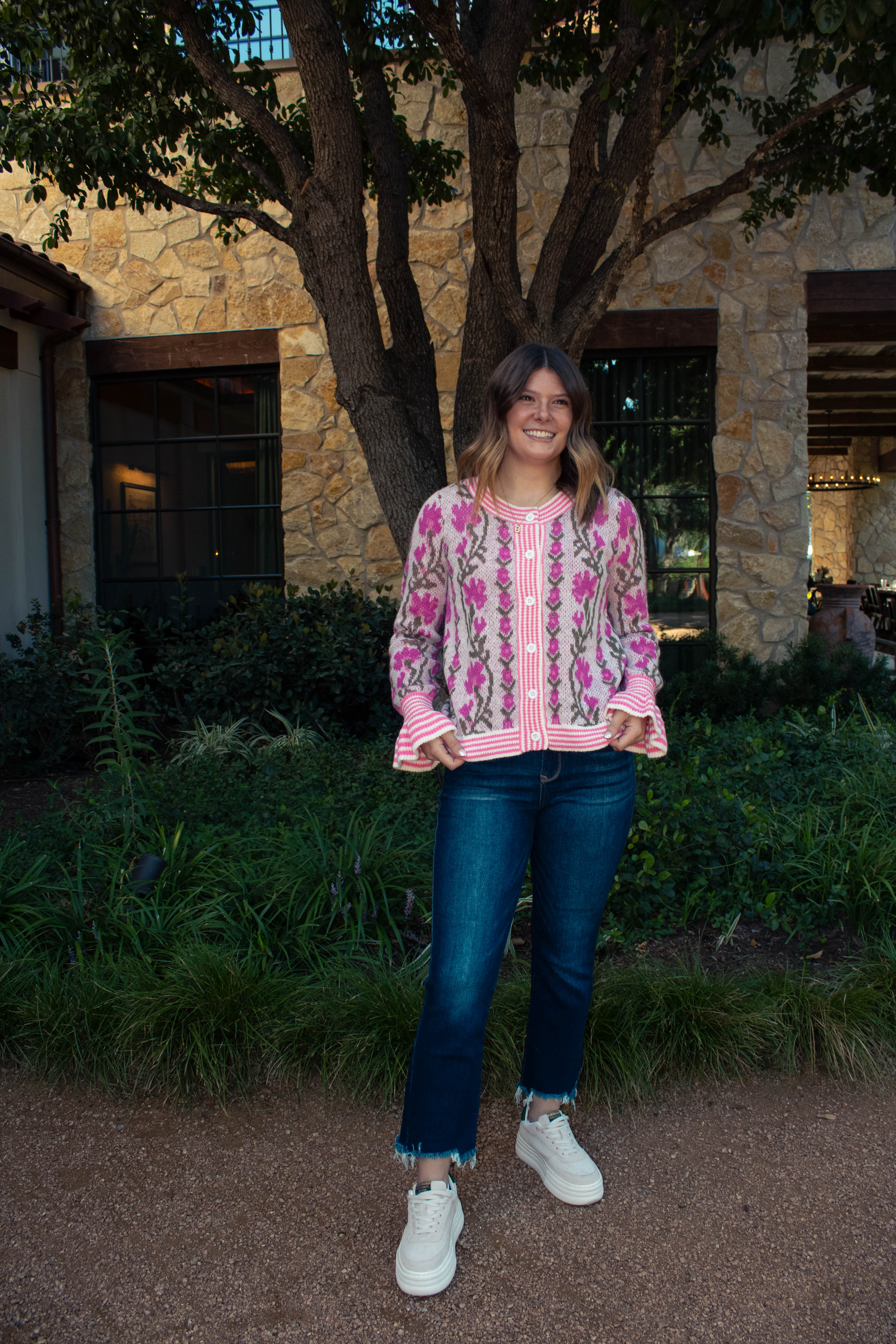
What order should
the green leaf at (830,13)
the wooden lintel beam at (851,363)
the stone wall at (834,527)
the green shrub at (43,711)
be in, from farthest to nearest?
the stone wall at (834,527) < the wooden lintel beam at (851,363) < the green shrub at (43,711) < the green leaf at (830,13)

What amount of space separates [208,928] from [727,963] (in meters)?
1.63

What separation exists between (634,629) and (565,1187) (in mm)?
1214

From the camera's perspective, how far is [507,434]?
1.87 metres

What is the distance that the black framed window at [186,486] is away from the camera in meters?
7.07

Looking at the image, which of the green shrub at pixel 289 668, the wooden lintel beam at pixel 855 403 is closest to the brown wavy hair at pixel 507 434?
the green shrub at pixel 289 668

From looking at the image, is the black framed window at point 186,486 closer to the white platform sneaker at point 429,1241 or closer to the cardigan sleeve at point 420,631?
the cardigan sleeve at point 420,631

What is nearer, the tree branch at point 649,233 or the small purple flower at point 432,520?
the small purple flower at point 432,520

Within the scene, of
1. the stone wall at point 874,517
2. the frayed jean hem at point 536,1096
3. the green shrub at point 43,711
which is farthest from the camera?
the stone wall at point 874,517

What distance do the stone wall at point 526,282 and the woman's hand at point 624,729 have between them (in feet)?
16.4

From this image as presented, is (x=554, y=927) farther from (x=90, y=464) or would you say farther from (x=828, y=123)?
(x=90, y=464)

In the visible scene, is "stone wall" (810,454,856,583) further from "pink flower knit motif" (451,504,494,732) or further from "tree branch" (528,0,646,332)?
"pink flower knit motif" (451,504,494,732)

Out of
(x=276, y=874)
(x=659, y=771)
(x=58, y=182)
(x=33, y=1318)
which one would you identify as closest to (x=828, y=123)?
(x=659, y=771)

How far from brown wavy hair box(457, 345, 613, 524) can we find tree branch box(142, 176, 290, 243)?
108 inches

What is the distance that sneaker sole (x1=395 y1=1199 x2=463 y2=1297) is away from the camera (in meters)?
1.73
